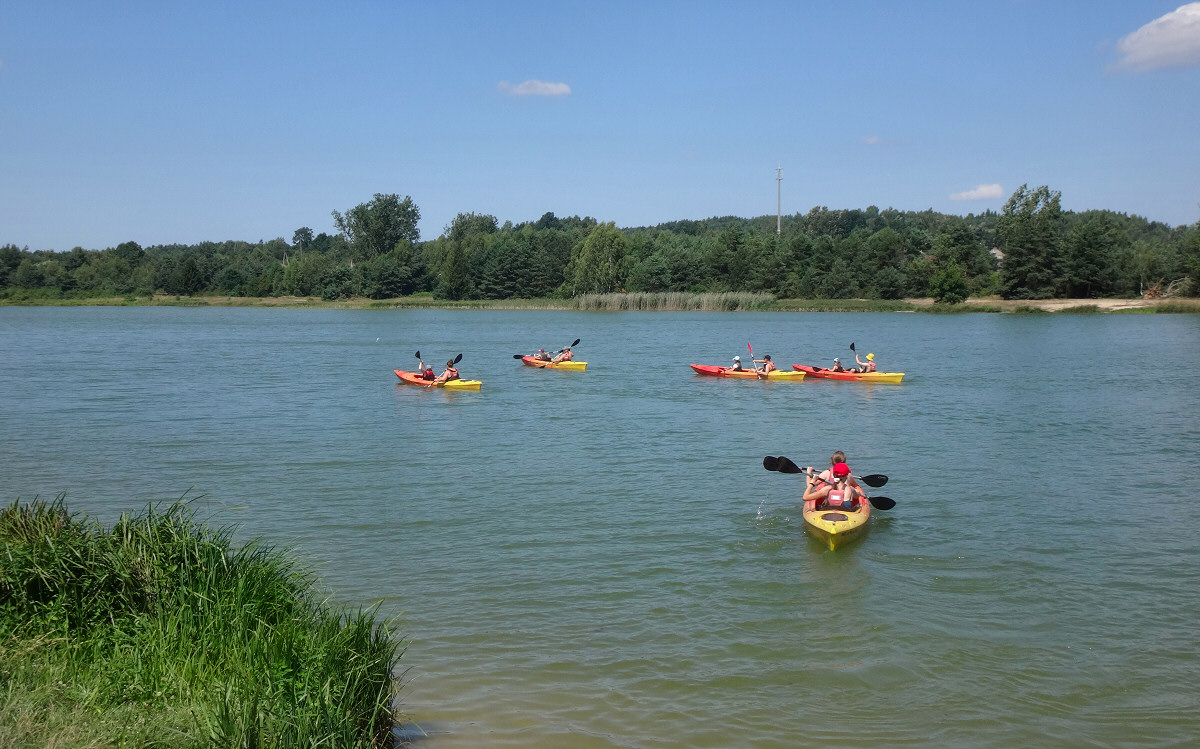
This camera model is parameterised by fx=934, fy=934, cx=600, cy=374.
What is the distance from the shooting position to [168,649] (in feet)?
17.1

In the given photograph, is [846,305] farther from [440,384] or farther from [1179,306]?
[440,384]

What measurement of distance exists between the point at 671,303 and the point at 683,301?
1.09m

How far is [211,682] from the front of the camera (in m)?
4.83

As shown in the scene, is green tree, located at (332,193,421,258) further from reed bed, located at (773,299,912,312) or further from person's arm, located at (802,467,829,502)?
person's arm, located at (802,467,829,502)

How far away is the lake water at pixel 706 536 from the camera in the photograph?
6.39 metres

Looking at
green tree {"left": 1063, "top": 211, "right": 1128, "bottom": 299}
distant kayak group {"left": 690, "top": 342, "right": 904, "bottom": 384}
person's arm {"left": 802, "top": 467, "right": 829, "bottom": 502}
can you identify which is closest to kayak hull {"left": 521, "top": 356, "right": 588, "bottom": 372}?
distant kayak group {"left": 690, "top": 342, "right": 904, "bottom": 384}

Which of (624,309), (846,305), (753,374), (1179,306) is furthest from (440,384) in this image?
(846,305)

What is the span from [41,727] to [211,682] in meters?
0.82

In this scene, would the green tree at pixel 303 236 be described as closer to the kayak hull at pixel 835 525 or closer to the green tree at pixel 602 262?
the green tree at pixel 602 262

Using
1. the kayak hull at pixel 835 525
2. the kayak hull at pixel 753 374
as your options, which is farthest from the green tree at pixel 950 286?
the kayak hull at pixel 835 525

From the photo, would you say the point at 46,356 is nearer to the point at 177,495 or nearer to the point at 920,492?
the point at 177,495

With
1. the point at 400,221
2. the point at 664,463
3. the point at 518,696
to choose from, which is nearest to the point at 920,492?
the point at 664,463

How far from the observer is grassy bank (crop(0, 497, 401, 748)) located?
4.32 m

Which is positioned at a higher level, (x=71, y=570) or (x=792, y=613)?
(x=71, y=570)
